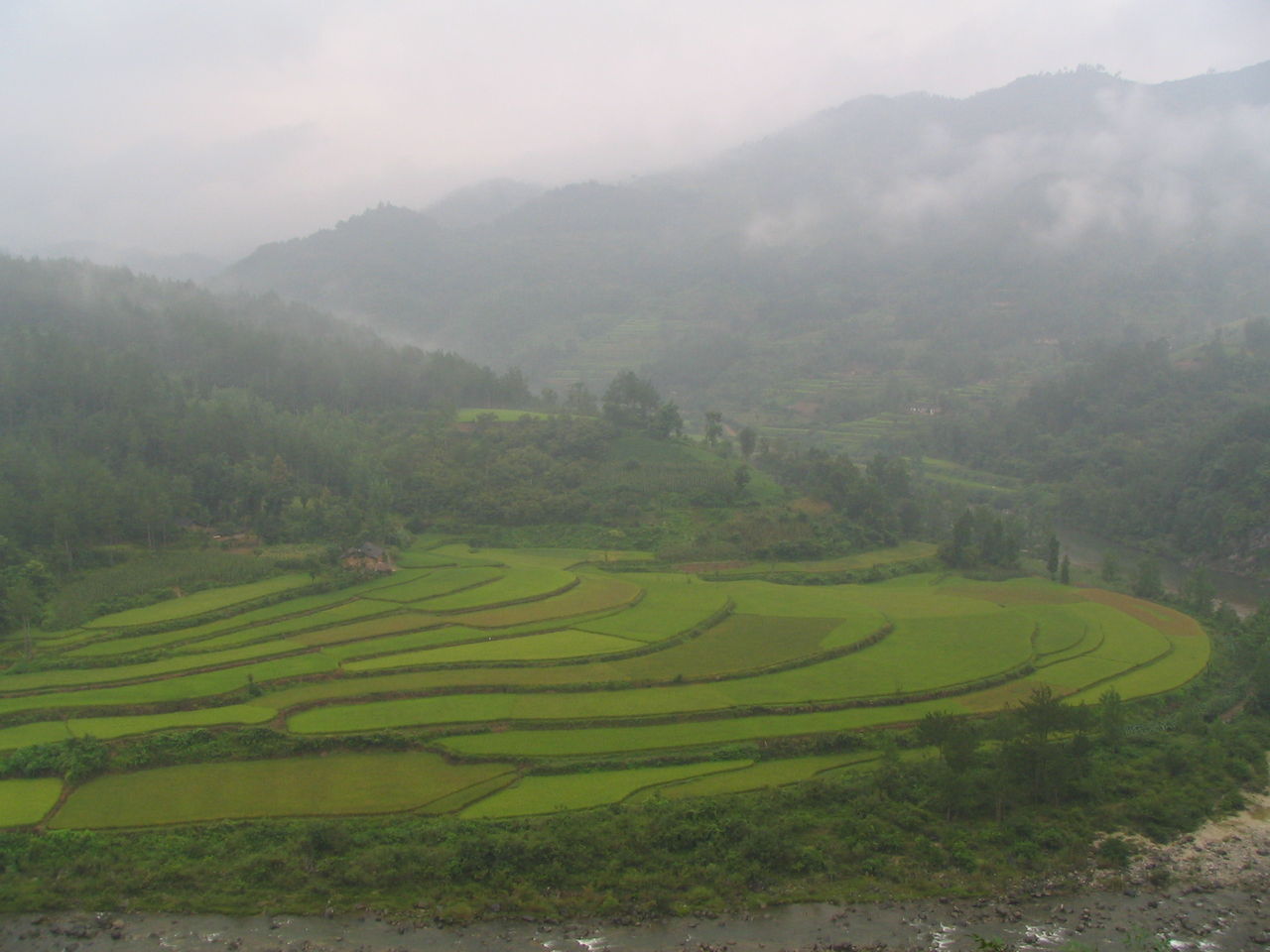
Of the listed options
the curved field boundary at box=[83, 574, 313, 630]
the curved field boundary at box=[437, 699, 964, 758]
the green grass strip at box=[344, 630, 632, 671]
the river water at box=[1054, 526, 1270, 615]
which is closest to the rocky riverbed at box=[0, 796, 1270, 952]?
the curved field boundary at box=[437, 699, 964, 758]

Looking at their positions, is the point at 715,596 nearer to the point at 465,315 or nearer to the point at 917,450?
the point at 917,450

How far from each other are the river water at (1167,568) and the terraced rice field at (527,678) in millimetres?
11465

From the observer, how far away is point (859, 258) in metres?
157

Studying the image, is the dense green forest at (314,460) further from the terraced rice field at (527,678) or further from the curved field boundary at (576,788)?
the curved field boundary at (576,788)

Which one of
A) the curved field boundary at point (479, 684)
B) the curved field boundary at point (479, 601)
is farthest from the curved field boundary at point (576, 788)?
the curved field boundary at point (479, 601)

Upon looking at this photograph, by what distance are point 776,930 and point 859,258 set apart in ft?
492

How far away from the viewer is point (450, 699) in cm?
2794

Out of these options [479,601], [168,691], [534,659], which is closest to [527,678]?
[534,659]

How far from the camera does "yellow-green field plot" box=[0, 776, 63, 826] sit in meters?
21.4

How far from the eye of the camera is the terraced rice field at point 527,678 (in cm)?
→ 2342

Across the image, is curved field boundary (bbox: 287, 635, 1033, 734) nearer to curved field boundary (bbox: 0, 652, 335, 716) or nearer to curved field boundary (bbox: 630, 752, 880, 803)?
curved field boundary (bbox: 630, 752, 880, 803)

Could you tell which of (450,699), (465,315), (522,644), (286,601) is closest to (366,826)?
(450,699)

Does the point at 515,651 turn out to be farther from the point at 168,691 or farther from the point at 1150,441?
the point at 1150,441

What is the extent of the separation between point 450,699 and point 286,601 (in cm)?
1256
